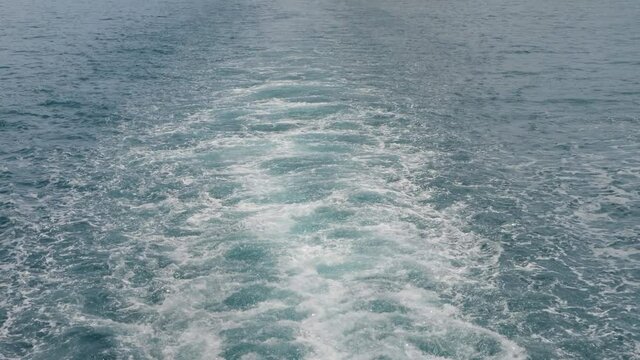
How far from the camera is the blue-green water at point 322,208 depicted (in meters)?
16.2

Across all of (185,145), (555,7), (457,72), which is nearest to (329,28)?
(457,72)

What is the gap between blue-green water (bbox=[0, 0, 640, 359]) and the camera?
16.2 metres

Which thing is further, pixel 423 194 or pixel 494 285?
pixel 423 194

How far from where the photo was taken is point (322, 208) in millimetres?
22859

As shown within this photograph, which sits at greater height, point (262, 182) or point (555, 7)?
point (555, 7)

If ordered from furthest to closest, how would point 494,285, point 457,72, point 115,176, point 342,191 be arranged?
point 457,72 < point 115,176 < point 342,191 < point 494,285

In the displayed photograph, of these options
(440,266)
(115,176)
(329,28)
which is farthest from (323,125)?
(329,28)

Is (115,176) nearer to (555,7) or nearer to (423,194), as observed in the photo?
(423,194)

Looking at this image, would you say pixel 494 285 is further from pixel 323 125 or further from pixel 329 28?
pixel 329 28

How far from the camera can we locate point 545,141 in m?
30.9

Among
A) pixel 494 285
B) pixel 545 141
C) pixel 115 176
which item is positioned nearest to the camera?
pixel 494 285

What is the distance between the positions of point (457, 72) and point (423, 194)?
24733 mm

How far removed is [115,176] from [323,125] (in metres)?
12.8

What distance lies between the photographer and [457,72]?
46031 mm
